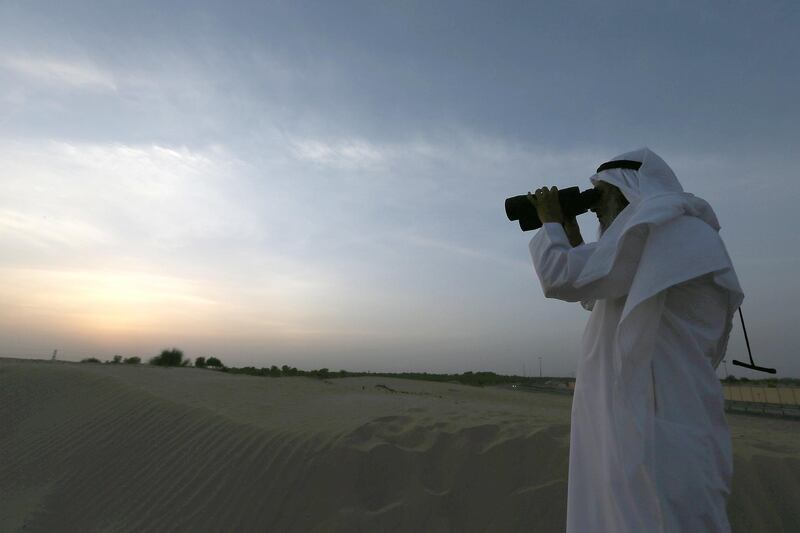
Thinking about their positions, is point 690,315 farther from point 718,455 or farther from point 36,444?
point 36,444

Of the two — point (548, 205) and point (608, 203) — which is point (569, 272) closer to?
point (548, 205)

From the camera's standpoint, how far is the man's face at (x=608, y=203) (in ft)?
6.39

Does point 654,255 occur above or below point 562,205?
below

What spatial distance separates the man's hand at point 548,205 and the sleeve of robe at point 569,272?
129 mm

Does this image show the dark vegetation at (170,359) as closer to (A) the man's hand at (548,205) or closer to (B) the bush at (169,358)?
(B) the bush at (169,358)

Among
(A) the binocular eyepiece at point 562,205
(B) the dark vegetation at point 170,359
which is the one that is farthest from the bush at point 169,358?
(A) the binocular eyepiece at point 562,205

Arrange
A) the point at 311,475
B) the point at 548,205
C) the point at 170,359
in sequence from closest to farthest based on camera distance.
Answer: the point at 548,205 → the point at 311,475 → the point at 170,359

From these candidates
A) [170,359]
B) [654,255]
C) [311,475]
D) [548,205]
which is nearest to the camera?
[654,255]

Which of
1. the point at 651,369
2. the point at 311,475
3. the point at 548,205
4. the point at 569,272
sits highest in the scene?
the point at 548,205

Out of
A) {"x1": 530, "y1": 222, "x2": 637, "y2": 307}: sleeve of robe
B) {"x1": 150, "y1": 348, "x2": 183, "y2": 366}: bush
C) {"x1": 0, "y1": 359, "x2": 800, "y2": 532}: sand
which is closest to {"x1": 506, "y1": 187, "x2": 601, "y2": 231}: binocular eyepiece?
{"x1": 530, "y1": 222, "x2": 637, "y2": 307}: sleeve of robe

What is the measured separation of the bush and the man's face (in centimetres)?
2556

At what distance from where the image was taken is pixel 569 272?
164 centimetres

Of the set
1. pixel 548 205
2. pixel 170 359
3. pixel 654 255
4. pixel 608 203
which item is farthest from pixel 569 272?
pixel 170 359

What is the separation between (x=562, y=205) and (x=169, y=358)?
1041 inches
